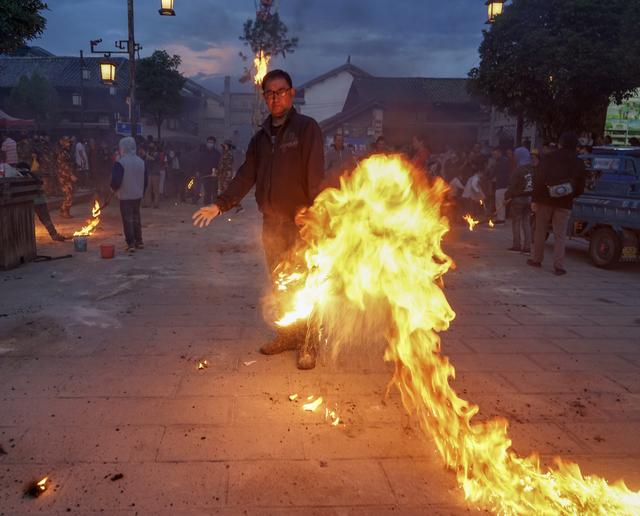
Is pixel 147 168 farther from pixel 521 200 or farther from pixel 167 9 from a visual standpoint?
pixel 521 200

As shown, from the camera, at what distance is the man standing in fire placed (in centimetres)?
457

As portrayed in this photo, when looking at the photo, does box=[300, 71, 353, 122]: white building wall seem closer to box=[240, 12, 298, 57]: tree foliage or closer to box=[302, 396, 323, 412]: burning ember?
box=[240, 12, 298, 57]: tree foliage

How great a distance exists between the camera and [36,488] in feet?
9.34

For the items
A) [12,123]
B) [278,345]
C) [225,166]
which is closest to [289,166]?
[278,345]

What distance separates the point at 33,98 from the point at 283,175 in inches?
1613

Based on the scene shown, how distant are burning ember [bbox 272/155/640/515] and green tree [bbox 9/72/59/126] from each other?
1618 inches

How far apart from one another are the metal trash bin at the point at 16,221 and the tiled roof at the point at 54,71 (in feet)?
129

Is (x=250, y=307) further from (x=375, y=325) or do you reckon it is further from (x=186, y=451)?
(x=186, y=451)

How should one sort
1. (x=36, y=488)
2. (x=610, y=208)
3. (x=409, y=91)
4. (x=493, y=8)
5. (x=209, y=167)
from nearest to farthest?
(x=36, y=488) → (x=610, y=208) → (x=493, y=8) → (x=209, y=167) → (x=409, y=91)

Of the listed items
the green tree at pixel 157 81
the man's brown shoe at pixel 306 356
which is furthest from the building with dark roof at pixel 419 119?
the man's brown shoe at pixel 306 356

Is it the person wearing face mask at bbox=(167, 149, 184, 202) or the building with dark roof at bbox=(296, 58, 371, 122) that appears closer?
the person wearing face mask at bbox=(167, 149, 184, 202)

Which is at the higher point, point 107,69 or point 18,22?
point 107,69

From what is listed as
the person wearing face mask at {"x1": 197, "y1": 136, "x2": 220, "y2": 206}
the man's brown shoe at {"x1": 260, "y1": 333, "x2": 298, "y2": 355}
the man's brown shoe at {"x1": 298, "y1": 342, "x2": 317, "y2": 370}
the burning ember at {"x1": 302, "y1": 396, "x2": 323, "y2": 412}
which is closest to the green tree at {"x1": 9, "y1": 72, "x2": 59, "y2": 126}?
the person wearing face mask at {"x1": 197, "y1": 136, "x2": 220, "y2": 206}

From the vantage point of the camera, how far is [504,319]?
621 cm
